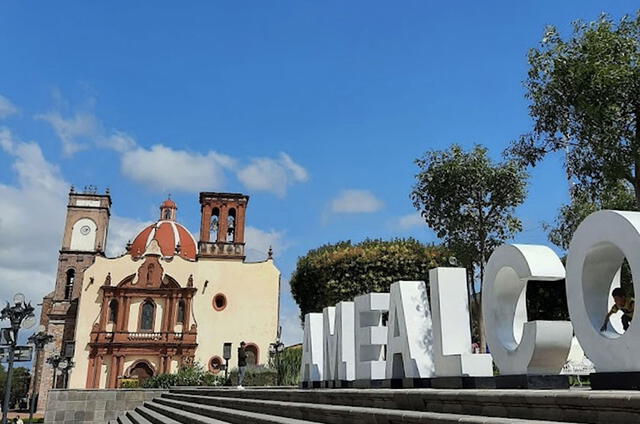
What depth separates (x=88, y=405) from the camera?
18.6 m

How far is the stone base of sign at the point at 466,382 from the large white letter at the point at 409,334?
46 cm

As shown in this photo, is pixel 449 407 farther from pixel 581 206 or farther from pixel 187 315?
pixel 187 315

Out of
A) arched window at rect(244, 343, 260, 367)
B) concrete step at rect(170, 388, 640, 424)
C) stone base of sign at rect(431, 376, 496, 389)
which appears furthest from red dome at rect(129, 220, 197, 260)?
concrete step at rect(170, 388, 640, 424)

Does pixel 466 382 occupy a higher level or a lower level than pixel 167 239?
lower

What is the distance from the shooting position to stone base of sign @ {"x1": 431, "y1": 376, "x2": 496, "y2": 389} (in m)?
5.47

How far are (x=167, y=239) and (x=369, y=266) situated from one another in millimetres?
29504

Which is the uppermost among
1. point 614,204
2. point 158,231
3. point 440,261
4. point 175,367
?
point 158,231

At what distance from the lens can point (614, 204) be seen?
52.7 ft

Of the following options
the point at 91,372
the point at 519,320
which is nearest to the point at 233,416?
the point at 519,320

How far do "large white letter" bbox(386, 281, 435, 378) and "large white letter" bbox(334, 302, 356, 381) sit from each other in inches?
46.5

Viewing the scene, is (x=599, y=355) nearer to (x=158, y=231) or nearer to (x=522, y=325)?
(x=522, y=325)

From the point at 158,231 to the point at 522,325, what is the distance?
4217 cm

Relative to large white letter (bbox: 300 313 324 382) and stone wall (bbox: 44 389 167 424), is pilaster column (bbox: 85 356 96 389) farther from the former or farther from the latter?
large white letter (bbox: 300 313 324 382)

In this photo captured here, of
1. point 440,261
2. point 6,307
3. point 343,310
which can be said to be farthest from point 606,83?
point 6,307
